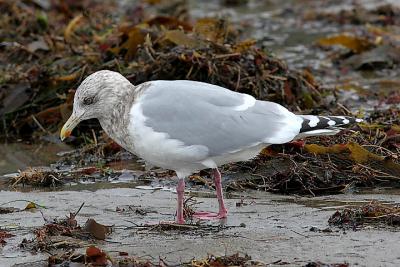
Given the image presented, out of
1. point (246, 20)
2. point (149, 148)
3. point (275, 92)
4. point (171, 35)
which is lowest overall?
point (149, 148)

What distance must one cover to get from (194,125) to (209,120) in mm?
98

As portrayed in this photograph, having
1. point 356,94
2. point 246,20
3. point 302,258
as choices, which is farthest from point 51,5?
point 302,258

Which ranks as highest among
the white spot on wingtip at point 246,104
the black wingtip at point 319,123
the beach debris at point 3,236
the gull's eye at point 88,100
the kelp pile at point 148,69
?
the kelp pile at point 148,69

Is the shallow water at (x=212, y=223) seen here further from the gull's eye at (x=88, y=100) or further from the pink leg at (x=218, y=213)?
the gull's eye at (x=88, y=100)

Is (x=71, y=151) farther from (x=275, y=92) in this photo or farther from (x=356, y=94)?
(x=356, y=94)

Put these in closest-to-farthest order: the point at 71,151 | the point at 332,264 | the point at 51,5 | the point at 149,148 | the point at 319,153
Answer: the point at 332,264 → the point at 149,148 → the point at 319,153 → the point at 71,151 → the point at 51,5

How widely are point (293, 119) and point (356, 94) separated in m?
4.18

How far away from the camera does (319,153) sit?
6.51 m

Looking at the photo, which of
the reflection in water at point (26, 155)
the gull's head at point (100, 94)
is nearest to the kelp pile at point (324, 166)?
the gull's head at point (100, 94)

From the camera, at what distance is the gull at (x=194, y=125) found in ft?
17.7

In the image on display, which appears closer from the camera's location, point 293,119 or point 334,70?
point 293,119

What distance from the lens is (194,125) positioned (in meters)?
5.43

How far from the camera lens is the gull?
539 centimetres

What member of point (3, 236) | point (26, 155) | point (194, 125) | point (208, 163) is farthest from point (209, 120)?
point (26, 155)
